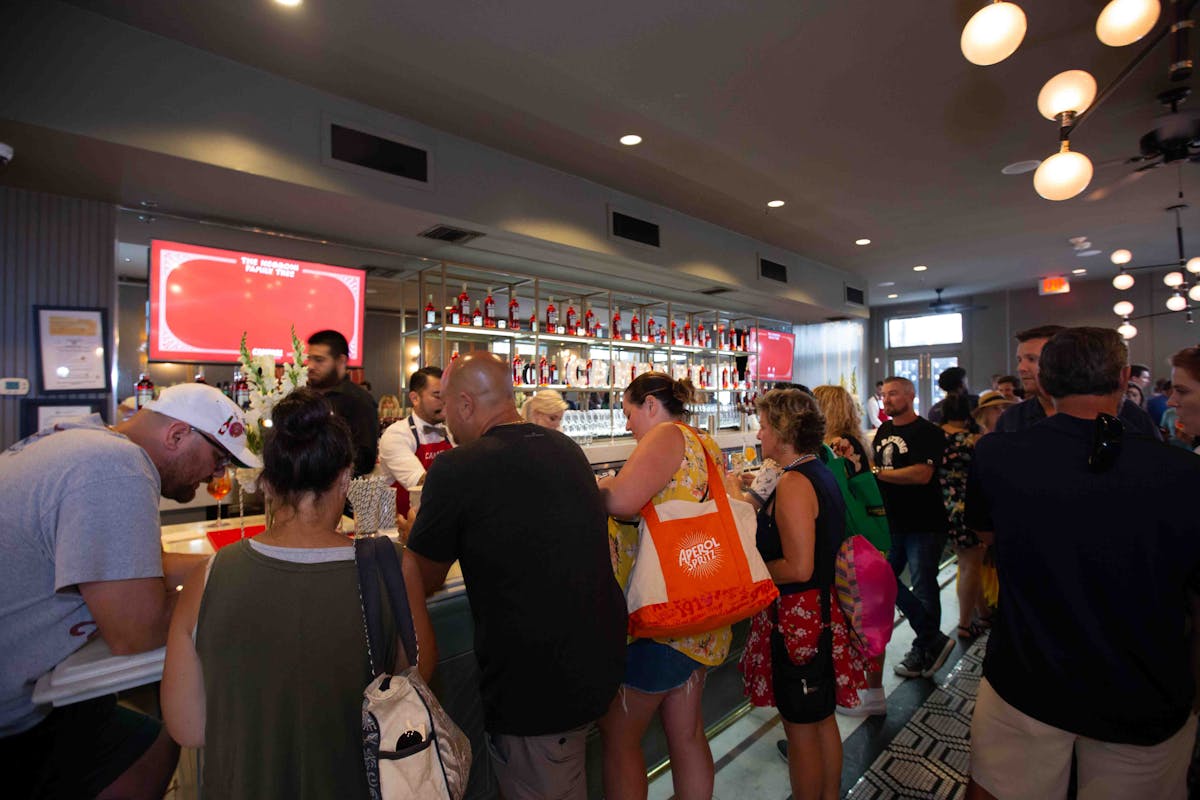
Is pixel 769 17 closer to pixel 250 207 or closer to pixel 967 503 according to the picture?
pixel 967 503

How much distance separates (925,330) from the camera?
11.7m

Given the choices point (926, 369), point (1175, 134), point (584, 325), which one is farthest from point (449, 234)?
point (926, 369)

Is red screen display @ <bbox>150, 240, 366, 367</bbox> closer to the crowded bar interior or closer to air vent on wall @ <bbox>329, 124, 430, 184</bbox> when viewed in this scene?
the crowded bar interior

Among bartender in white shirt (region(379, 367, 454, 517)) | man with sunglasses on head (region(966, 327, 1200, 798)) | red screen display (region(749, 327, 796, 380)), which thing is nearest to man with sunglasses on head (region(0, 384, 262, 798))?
bartender in white shirt (region(379, 367, 454, 517))

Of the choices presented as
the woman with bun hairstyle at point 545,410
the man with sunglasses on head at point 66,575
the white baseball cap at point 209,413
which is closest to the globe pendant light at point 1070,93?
the woman with bun hairstyle at point 545,410

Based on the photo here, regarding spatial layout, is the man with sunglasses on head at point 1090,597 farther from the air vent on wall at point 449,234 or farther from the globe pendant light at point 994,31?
the air vent on wall at point 449,234

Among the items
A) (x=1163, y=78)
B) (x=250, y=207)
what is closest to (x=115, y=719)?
(x=250, y=207)

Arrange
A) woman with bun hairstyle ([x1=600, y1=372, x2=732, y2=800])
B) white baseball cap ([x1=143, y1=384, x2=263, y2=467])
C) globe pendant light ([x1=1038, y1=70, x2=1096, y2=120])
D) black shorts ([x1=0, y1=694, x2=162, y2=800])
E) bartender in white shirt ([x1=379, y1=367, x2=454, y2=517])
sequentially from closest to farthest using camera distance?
black shorts ([x1=0, y1=694, x2=162, y2=800]) < white baseball cap ([x1=143, y1=384, x2=263, y2=467]) < woman with bun hairstyle ([x1=600, y1=372, x2=732, y2=800]) < globe pendant light ([x1=1038, y1=70, x2=1096, y2=120]) < bartender in white shirt ([x1=379, y1=367, x2=454, y2=517])

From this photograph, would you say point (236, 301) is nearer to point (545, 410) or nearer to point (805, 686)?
point (545, 410)

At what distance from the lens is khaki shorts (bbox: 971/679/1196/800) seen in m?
1.40

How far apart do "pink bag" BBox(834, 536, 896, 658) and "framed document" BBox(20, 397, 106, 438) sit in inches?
152

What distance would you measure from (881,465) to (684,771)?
7.86 ft

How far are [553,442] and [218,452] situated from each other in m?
0.96

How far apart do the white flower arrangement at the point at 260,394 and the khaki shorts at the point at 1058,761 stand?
2.17m
